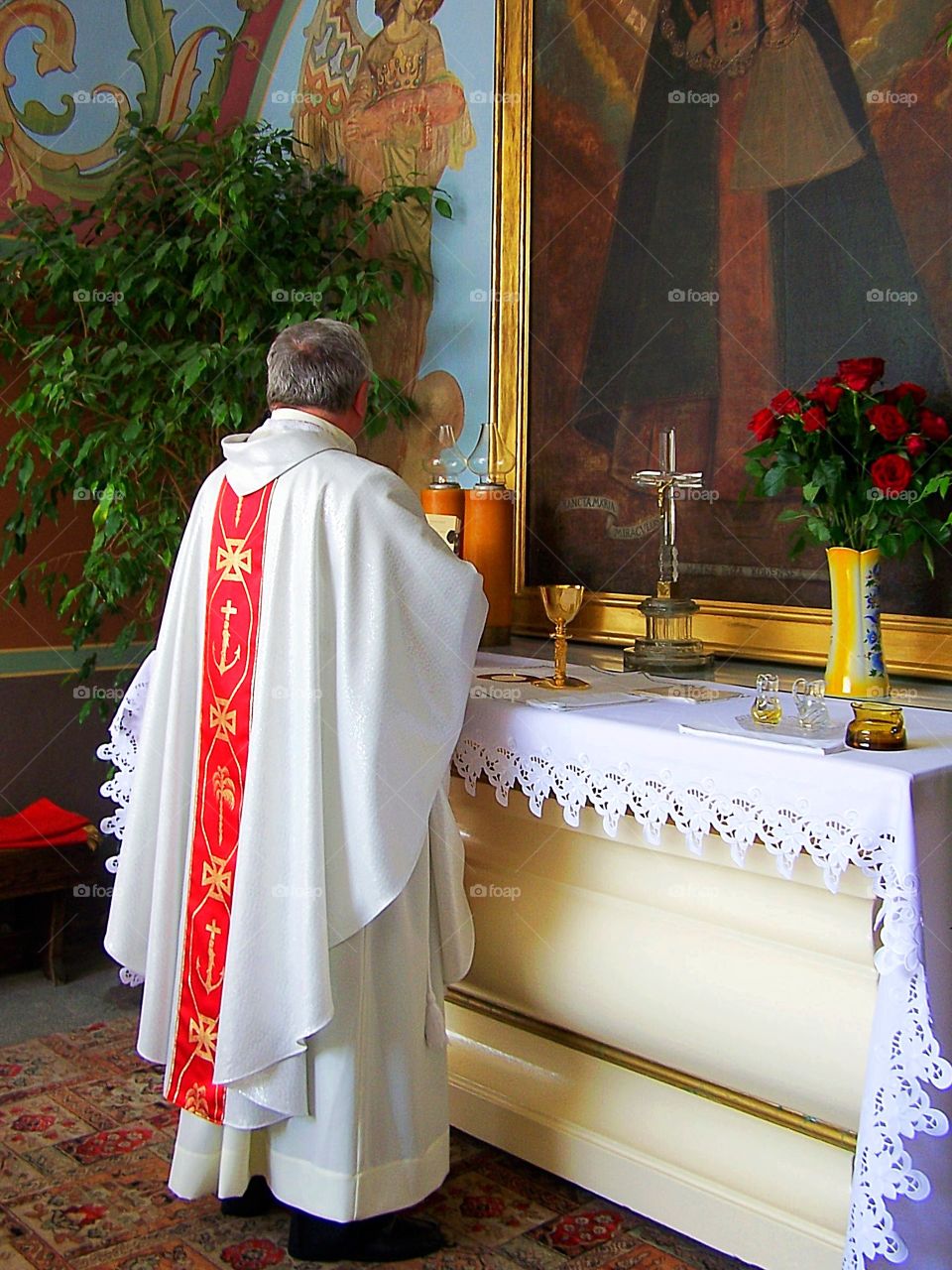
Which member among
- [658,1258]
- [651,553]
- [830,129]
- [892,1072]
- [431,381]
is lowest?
[658,1258]

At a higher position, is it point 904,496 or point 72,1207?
point 904,496

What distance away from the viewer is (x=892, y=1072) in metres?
2.36

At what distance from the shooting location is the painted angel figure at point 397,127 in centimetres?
450

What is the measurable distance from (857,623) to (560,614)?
713mm

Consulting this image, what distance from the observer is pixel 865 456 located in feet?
9.98

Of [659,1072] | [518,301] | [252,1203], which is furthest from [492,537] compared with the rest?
[252,1203]

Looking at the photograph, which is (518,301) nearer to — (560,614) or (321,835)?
(560,614)

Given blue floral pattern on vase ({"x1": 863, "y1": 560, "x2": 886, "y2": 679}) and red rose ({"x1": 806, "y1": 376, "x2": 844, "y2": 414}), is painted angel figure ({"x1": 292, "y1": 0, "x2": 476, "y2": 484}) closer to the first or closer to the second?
red rose ({"x1": 806, "y1": 376, "x2": 844, "y2": 414})

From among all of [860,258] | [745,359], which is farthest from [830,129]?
[745,359]

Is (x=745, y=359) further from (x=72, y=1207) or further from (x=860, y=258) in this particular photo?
(x=72, y=1207)

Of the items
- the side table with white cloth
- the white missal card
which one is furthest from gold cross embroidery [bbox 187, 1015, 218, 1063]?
the white missal card

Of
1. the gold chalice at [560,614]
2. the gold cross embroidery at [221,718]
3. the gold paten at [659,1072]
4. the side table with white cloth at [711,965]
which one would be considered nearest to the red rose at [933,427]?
the side table with white cloth at [711,965]

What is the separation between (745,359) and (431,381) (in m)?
1.33

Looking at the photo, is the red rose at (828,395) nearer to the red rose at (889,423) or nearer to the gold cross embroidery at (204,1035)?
the red rose at (889,423)
